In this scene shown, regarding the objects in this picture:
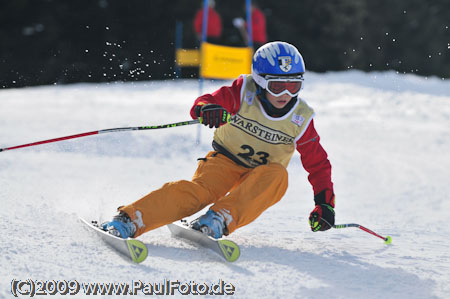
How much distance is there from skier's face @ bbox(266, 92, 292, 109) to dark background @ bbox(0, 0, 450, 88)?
13875mm

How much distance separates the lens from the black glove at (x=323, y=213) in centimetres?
328

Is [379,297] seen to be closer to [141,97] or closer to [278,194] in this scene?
[278,194]

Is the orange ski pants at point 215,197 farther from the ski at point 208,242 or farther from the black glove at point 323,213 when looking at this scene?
the black glove at point 323,213

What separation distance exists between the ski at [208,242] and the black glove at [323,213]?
63 cm

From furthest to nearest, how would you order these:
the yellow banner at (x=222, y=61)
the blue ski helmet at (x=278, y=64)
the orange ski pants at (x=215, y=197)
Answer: the yellow banner at (x=222, y=61) → the blue ski helmet at (x=278, y=64) → the orange ski pants at (x=215, y=197)

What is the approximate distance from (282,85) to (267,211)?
145 cm

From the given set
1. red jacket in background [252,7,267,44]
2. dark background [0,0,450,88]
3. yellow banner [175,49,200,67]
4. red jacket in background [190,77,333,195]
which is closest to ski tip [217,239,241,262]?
red jacket in background [190,77,333,195]

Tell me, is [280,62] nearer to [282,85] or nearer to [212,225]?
[282,85]

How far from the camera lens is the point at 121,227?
2854 millimetres

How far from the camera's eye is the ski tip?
2.75 metres

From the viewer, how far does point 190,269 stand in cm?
258

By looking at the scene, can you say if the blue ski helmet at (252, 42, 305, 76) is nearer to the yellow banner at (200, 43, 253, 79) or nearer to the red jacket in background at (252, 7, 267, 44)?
the yellow banner at (200, 43, 253, 79)

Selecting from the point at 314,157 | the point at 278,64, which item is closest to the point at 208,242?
the point at 314,157

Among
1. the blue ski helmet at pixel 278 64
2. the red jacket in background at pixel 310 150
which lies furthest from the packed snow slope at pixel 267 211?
the blue ski helmet at pixel 278 64
